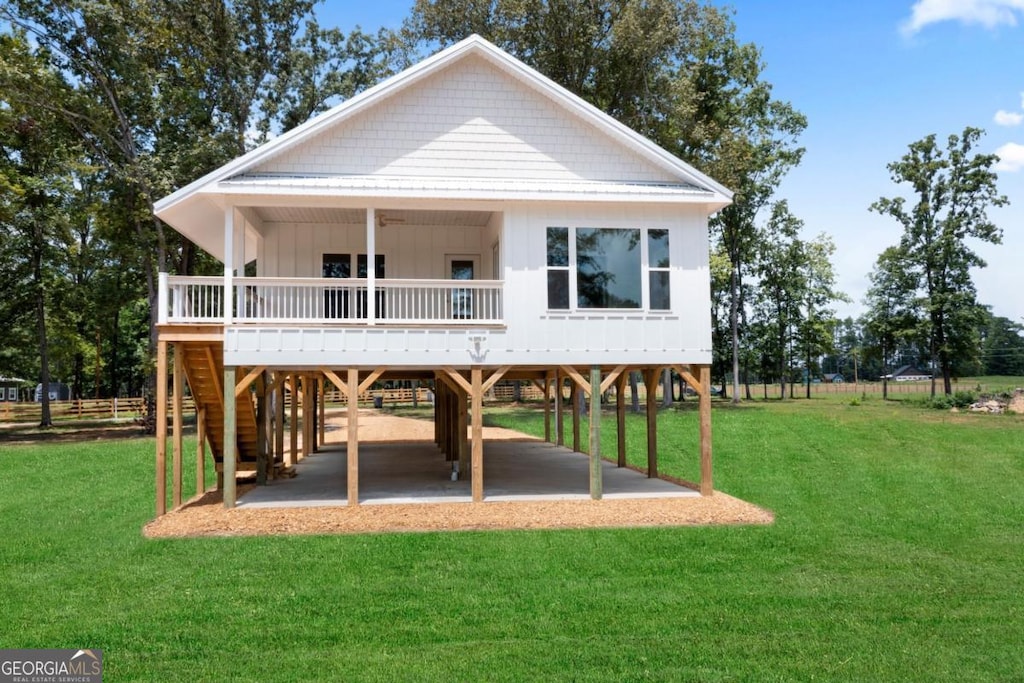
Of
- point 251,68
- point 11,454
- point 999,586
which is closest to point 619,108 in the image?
point 251,68

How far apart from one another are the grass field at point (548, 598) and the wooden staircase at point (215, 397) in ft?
6.68

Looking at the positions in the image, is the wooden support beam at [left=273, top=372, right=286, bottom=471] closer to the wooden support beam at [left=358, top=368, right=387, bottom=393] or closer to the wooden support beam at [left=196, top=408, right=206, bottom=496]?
the wooden support beam at [left=196, top=408, right=206, bottom=496]

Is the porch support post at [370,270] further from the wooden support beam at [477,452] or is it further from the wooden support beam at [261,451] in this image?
the wooden support beam at [261,451]

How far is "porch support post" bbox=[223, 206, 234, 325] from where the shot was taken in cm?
1391

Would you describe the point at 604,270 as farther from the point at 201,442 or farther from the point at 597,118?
the point at 201,442

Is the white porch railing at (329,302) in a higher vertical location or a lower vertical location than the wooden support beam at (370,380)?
higher

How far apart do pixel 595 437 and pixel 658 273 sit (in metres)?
3.33

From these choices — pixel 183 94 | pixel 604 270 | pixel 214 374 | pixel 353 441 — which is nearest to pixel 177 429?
pixel 214 374

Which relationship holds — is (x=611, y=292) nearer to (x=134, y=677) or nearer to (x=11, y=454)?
(x=134, y=677)

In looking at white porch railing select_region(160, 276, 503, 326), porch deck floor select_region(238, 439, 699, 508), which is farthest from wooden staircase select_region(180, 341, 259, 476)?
porch deck floor select_region(238, 439, 699, 508)

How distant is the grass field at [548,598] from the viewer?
6.97m

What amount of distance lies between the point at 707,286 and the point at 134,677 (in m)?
11.7

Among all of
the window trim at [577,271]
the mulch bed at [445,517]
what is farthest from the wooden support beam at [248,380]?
the window trim at [577,271]

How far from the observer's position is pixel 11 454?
24875 millimetres
